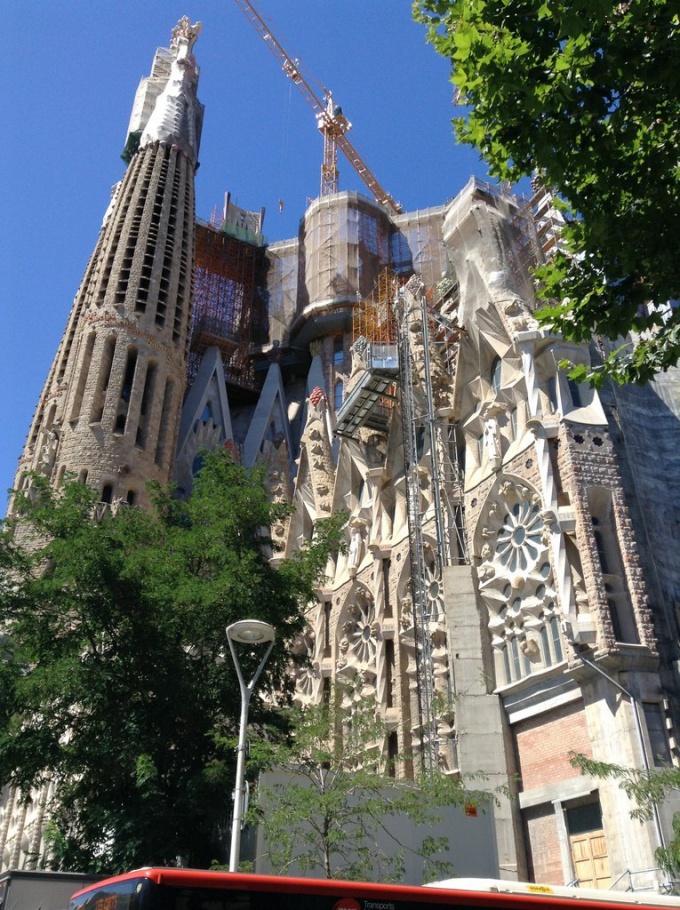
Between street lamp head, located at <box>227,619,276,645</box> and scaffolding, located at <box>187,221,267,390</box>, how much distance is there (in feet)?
115

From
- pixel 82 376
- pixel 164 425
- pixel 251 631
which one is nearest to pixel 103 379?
pixel 82 376

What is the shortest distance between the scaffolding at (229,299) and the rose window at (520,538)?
2769cm

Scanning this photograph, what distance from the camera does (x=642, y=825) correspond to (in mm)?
13531

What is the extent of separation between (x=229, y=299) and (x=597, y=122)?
43.0 metres

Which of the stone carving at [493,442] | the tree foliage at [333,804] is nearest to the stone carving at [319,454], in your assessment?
the stone carving at [493,442]

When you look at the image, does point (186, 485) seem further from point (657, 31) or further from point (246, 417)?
point (657, 31)

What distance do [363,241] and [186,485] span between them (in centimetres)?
1523

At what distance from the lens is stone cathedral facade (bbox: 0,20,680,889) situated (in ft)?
51.3

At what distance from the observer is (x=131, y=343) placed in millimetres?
35781

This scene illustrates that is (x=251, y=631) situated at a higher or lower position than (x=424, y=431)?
lower

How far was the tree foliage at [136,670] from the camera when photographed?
1195 cm

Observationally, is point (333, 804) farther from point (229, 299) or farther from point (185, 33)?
point (185, 33)

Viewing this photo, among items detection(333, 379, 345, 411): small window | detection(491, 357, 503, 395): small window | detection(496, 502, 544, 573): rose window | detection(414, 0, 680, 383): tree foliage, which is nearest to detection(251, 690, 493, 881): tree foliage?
detection(414, 0, 680, 383): tree foliage

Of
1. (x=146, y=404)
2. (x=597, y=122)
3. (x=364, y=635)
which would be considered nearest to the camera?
(x=597, y=122)
